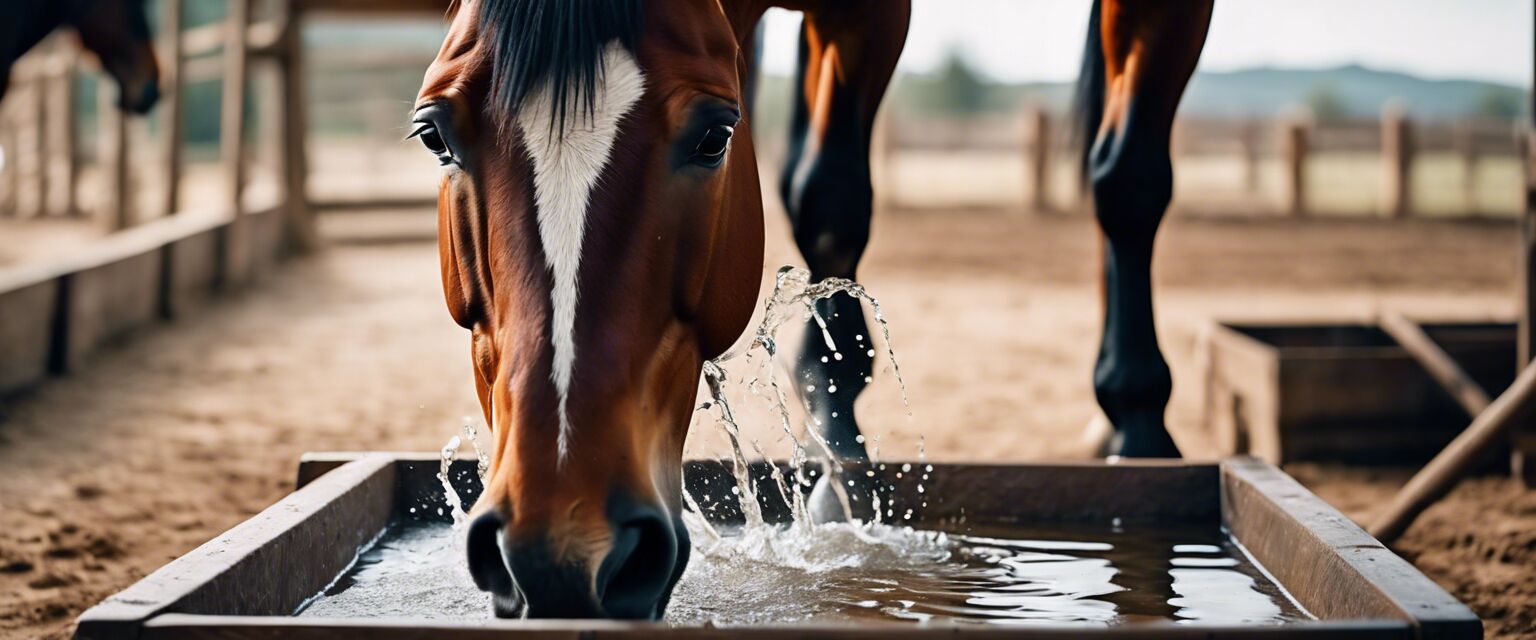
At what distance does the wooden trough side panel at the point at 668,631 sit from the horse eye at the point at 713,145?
22.5 inches

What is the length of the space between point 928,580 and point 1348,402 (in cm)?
252

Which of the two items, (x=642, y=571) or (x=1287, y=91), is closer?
(x=642, y=571)

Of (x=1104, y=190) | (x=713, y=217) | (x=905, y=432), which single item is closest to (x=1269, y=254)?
(x=905, y=432)

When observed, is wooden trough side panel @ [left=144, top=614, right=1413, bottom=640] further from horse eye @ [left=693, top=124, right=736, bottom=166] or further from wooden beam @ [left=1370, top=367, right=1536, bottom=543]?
wooden beam @ [left=1370, top=367, right=1536, bottom=543]

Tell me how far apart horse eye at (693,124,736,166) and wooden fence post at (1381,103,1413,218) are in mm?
14077

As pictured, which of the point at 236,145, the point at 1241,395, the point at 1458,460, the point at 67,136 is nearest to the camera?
the point at 1458,460

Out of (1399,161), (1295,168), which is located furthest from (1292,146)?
(1399,161)

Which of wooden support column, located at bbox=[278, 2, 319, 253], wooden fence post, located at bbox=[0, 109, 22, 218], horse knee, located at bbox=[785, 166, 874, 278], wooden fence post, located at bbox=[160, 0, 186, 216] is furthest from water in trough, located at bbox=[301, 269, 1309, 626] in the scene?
wooden fence post, located at bbox=[0, 109, 22, 218]

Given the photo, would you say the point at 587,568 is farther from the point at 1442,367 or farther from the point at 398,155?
the point at 398,155

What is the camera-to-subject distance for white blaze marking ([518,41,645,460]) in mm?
1533

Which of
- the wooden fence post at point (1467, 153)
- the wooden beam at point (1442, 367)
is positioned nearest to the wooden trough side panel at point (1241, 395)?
the wooden beam at point (1442, 367)

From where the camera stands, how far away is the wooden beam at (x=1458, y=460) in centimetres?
317

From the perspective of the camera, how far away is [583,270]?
1.55m

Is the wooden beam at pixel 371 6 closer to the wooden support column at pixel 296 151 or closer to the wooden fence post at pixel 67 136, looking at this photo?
the wooden support column at pixel 296 151
